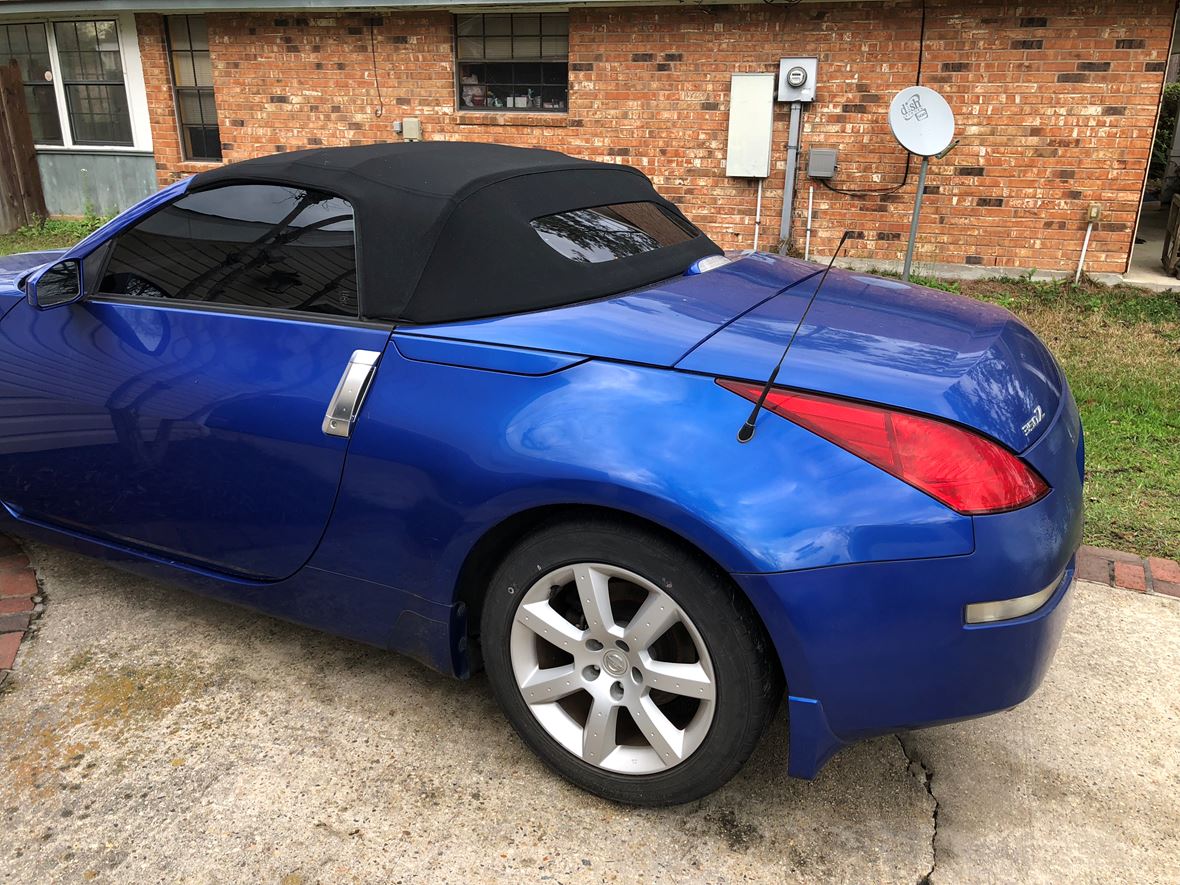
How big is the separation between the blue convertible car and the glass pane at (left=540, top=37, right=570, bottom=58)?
21.5ft

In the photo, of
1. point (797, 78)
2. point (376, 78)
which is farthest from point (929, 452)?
point (376, 78)

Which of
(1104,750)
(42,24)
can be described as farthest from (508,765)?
(42,24)

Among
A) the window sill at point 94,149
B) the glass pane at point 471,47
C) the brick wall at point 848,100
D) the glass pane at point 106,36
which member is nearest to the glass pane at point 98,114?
the window sill at point 94,149

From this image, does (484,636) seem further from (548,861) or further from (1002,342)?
(1002,342)

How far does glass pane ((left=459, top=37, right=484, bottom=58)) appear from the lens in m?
9.12

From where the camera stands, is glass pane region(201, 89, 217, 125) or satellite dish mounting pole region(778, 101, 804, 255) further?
glass pane region(201, 89, 217, 125)

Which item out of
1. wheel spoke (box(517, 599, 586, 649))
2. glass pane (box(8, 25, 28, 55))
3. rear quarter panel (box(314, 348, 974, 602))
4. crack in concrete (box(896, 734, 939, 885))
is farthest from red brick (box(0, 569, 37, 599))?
glass pane (box(8, 25, 28, 55))

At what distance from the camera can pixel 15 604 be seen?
3131mm

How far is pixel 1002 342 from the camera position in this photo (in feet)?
7.49

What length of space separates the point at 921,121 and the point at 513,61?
4.17 meters

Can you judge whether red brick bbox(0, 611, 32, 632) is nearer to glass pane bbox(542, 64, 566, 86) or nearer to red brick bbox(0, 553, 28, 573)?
red brick bbox(0, 553, 28, 573)

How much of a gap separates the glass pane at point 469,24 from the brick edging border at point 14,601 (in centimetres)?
721

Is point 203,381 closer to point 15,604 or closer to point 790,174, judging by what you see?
point 15,604

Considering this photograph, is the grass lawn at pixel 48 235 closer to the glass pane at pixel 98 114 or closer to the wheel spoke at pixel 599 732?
the glass pane at pixel 98 114
